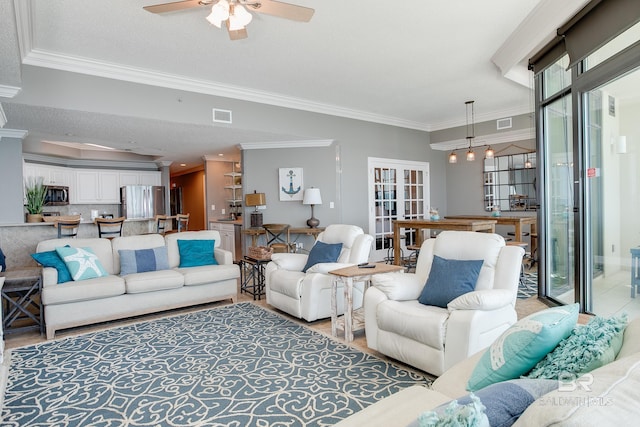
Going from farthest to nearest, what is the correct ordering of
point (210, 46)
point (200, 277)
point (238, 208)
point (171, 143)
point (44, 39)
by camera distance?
point (238, 208) → point (171, 143) → point (200, 277) → point (210, 46) → point (44, 39)

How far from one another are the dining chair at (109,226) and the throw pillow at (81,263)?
1.69 m

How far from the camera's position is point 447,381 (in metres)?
1.65

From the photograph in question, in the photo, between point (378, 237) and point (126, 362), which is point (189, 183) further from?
point (126, 362)

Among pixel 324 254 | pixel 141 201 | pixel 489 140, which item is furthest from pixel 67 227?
pixel 489 140

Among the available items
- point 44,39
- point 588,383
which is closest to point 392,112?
point 44,39

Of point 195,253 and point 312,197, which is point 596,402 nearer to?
point 195,253

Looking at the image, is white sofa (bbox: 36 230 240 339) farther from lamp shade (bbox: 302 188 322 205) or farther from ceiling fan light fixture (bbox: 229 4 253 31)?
ceiling fan light fixture (bbox: 229 4 253 31)

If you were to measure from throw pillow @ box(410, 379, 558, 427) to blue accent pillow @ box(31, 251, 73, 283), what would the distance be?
13.4ft

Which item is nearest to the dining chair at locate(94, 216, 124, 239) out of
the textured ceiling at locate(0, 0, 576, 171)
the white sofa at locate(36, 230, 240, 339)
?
the textured ceiling at locate(0, 0, 576, 171)

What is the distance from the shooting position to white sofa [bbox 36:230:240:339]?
372 centimetres

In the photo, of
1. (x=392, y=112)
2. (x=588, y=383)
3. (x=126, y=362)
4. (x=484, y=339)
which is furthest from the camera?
(x=392, y=112)

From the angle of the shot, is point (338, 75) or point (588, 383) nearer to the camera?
point (588, 383)

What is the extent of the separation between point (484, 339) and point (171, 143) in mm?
5935

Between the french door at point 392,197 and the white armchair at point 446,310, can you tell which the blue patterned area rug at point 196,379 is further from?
the french door at point 392,197
